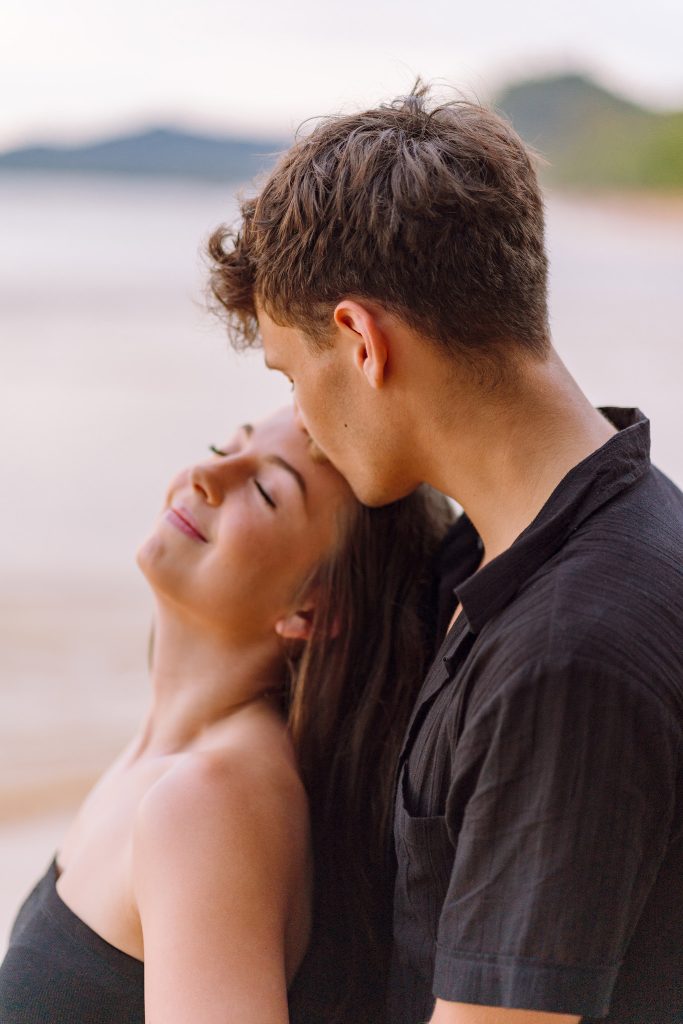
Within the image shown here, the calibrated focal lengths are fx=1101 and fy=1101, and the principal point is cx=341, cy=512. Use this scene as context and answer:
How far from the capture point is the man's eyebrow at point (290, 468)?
161 centimetres

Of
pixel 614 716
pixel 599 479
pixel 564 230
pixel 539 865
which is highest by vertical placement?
pixel 599 479

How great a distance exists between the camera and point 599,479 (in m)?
1.09

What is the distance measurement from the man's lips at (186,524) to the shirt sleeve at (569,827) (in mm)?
760

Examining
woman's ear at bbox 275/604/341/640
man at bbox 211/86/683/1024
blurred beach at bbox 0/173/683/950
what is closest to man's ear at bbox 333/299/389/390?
man at bbox 211/86/683/1024

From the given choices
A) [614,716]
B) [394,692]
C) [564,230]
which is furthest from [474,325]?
[564,230]

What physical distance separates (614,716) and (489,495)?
0.37 m

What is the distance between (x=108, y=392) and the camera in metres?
9.25

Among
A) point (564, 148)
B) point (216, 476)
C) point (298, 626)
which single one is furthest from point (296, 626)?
point (564, 148)

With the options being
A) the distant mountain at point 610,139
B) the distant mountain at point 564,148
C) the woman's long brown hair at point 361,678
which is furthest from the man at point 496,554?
the distant mountain at point 610,139

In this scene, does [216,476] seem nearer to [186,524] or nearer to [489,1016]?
[186,524]

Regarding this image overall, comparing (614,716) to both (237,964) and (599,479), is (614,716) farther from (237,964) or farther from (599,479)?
(237,964)

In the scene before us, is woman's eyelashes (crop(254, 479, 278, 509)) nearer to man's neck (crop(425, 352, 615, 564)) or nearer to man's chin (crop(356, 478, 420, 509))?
man's chin (crop(356, 478, 420, 509))

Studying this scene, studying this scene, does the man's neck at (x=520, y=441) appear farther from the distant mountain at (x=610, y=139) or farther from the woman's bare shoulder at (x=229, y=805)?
the distant mountain at (x=610, y=139)

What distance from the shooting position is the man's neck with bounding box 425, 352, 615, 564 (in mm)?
1156
